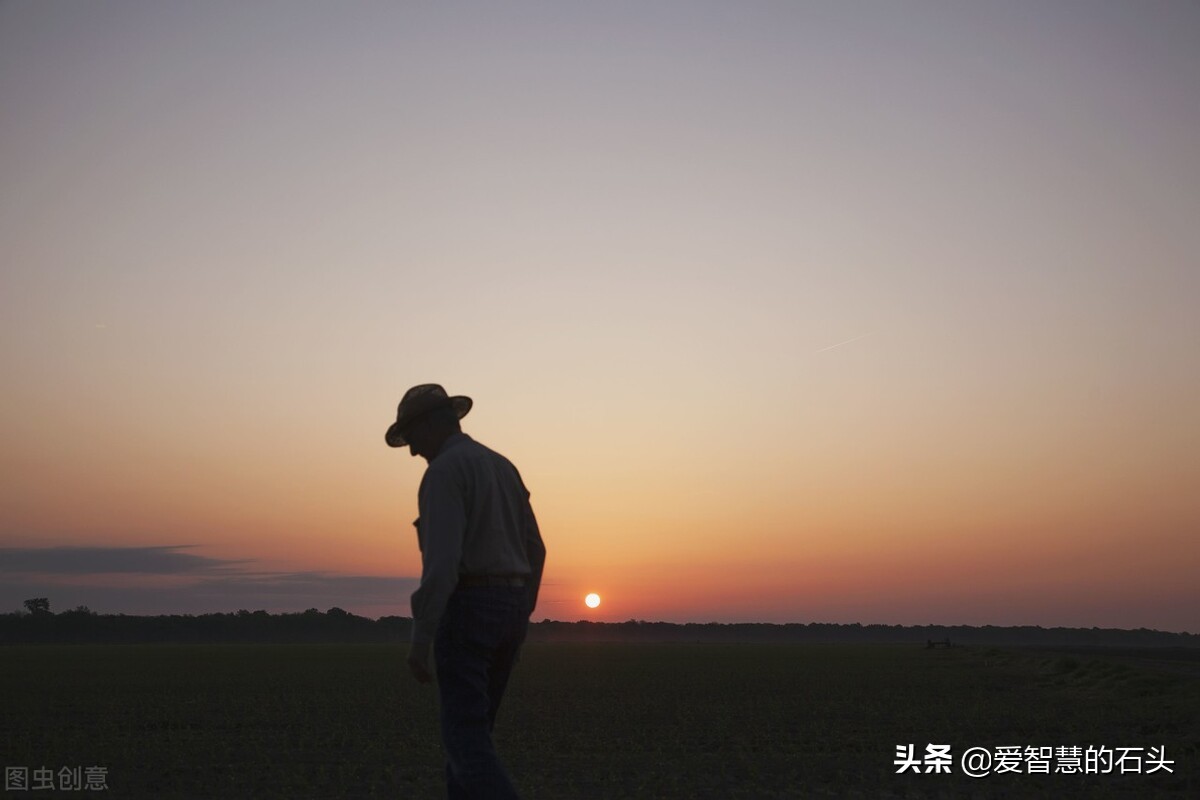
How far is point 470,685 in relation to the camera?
4691 mm

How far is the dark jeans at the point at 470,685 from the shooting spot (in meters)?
4.59

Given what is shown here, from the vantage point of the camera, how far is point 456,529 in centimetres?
469

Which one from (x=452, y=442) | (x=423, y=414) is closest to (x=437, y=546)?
(x=452, y=442)

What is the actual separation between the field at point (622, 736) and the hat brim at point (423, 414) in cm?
498

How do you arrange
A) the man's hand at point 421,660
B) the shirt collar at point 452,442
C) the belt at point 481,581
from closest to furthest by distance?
the man's hand at point 421,660 < the belt at point 481,581 < the shirt collar at point 452,442

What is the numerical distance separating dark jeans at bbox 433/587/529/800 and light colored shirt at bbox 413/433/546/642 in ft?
0.39

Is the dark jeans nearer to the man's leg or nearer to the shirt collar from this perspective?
the man's leg

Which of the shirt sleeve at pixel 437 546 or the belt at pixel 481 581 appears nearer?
A: the shirt sleeve at pixel 437 546

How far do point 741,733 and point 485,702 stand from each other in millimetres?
10482

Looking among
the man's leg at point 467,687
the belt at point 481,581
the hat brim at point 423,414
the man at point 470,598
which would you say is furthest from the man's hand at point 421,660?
the hat brim at point 423,414

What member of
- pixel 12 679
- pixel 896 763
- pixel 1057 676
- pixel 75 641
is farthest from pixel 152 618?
pixel 896 763

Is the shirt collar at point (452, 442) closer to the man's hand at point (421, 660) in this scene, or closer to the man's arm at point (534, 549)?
→ the man's arm at point (534, 549)

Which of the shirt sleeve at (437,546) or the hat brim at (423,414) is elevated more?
the hat brim at (423,414)

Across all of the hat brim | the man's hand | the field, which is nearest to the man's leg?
the man's hand
